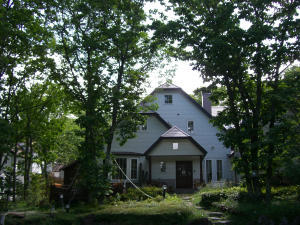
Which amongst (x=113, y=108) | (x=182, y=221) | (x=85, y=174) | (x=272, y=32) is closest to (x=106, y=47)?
(x=113, y=108)

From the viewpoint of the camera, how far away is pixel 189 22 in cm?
1283

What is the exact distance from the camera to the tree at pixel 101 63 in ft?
42.7

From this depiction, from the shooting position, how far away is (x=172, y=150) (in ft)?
74.1

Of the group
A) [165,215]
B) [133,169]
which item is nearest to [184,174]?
[133,169]

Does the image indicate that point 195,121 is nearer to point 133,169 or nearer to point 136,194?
point 133,169

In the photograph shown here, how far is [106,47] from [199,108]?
15.7 metres

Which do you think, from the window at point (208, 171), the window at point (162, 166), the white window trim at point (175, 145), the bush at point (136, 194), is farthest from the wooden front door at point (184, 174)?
the bush at point (136, 194)

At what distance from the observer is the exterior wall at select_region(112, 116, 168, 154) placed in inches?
969

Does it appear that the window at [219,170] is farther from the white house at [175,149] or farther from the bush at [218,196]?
the bush at [218,196]

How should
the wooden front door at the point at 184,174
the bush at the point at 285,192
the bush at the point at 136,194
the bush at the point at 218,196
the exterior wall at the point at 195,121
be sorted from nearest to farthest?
the bush at the point at 285,192 < the bush at the point at 218,196 < the bush at the point at 136,194 < the wooden front door at the point at 184,174 < the exterior wall at the point at 195,121

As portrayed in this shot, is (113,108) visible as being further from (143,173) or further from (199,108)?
(199,108)

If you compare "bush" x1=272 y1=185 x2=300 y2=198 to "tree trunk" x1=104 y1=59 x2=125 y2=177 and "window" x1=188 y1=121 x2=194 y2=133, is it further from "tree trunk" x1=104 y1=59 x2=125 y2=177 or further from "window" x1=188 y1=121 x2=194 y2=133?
"window" x1=188 y1=121 x2=194 y2=133

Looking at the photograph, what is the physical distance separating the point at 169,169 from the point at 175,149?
7.59ft

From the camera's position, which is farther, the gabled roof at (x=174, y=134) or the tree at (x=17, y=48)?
the gabled roof at (x=174, y=134)
